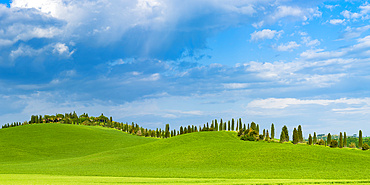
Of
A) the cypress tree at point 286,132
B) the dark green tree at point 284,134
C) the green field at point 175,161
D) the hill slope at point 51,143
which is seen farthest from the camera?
the cypress tree at point 286,132

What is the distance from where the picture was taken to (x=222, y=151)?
219ft

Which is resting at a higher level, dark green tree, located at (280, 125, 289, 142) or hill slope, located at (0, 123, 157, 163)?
dark green tree, located at (280, 125, 289, 142)

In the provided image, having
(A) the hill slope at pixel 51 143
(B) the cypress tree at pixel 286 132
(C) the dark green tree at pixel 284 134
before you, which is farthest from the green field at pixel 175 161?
(B) the cypress tree at pixel 286 132

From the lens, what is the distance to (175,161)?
60688 millimetres

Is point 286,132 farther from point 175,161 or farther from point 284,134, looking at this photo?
point 175,161

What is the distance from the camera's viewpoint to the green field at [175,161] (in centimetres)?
3762

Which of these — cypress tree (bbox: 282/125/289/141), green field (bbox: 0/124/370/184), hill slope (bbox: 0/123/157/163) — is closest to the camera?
green field (bbox: 0/124/370/184)

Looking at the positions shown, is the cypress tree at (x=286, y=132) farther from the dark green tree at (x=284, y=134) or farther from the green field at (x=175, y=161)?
the green field at (x=175, y=161)

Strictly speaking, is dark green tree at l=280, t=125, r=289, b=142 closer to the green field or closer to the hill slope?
the green field

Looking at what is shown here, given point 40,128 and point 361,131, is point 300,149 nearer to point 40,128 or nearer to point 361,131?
point 361,131

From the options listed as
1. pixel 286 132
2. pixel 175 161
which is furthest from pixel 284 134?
pixel 175 161

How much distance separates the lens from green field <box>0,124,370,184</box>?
37.6 meters

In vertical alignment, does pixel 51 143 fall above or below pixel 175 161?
below

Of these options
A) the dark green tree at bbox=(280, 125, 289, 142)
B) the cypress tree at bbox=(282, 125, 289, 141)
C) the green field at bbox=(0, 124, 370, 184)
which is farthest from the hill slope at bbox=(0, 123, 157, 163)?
the cypress tree at bbox=(282, 125, 289, 141)
